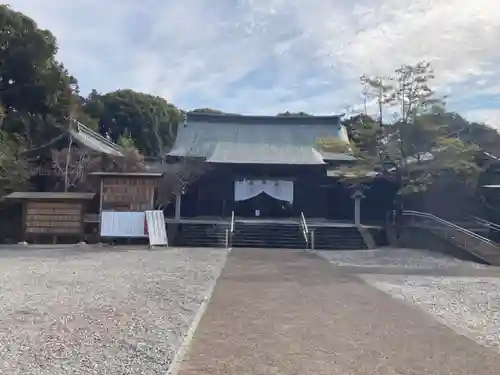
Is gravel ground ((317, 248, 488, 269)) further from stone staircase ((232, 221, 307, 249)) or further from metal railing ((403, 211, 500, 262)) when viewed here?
stone staircase ((232, 221, 307, 249))

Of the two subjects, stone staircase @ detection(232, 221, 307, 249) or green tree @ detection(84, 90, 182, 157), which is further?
green tree @ detection(84, 90, 182, 157)

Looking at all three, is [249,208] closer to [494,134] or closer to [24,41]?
[24,41]

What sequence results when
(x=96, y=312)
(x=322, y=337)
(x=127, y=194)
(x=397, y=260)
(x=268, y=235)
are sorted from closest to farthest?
(x=322, y=337) < (x=96, y=312) < (x=397, y=260) < (x=127, y=194) < (x=268, y=235)

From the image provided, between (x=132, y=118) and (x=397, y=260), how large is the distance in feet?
99.1

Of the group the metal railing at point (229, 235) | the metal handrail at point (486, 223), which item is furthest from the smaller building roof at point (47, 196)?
the metal handrail at point (486, 223)

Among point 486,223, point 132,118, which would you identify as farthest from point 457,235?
point 132,118

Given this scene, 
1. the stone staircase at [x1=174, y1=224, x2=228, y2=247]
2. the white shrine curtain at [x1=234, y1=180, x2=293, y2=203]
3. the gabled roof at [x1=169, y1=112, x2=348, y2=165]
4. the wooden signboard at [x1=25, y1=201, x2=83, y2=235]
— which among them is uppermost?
the gabled roof at [x1=169, y1=112, x2=348, y2=165]

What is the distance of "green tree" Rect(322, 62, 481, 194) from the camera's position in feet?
56.7

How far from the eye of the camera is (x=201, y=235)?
756 inches

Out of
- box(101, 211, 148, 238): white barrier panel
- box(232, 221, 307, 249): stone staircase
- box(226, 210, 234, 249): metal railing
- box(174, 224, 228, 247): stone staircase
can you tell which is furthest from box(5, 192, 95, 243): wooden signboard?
box(232, 221, 307, 249): stone staircase

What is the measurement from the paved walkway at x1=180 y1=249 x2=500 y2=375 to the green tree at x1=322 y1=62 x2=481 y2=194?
10.1 meters

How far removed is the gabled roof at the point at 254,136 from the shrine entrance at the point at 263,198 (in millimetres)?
1142

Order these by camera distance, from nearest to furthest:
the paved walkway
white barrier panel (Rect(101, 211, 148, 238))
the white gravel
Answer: the paved walkway → the white gravel → white barrier panel (Rect(101, 211, 148, 238))

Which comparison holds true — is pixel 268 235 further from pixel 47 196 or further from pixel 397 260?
pixel 47 196
